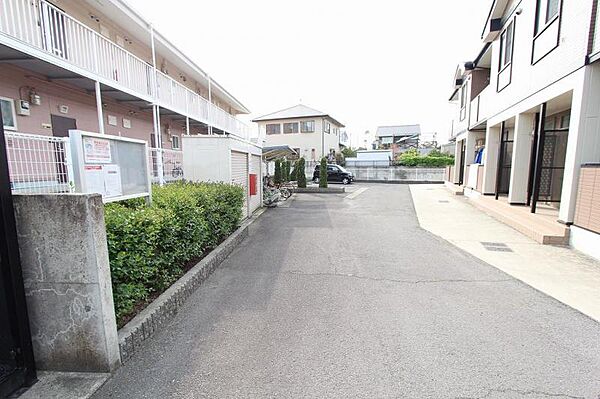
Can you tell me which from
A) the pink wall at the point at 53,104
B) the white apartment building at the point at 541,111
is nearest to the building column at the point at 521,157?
the white apartment building at the point at 541,111

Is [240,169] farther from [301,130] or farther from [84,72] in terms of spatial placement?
[301,130]

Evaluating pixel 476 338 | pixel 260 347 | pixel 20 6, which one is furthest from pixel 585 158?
pixel 20 6

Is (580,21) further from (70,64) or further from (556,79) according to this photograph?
(70,64)

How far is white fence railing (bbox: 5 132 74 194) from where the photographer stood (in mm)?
3779

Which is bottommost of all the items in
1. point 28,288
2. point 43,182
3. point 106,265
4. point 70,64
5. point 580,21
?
→ point 28,288

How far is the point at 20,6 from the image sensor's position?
233 inches

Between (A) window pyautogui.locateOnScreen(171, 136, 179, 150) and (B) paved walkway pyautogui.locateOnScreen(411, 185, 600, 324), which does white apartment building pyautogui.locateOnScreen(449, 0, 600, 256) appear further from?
(A) window pyautogui.locateOnScreen(171, 136, 179, 150)

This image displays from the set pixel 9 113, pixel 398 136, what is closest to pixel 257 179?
pixel 9 113

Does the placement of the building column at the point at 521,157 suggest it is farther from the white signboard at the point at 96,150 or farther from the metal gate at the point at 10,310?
the metal gate at the point at 10,310

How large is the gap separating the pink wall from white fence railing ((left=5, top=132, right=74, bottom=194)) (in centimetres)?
371

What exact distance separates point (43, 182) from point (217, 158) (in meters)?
3.51

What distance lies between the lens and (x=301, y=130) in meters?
33.3

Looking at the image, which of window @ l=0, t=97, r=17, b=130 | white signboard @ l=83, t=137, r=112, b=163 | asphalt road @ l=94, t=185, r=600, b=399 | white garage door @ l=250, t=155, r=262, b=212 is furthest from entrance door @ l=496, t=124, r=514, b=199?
window @ l=0, t=97, r=17, b=130

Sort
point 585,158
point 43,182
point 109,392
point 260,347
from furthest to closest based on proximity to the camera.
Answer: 1. point 585,158
2. point 43,182
3. point 260,347
4. point 109,392
